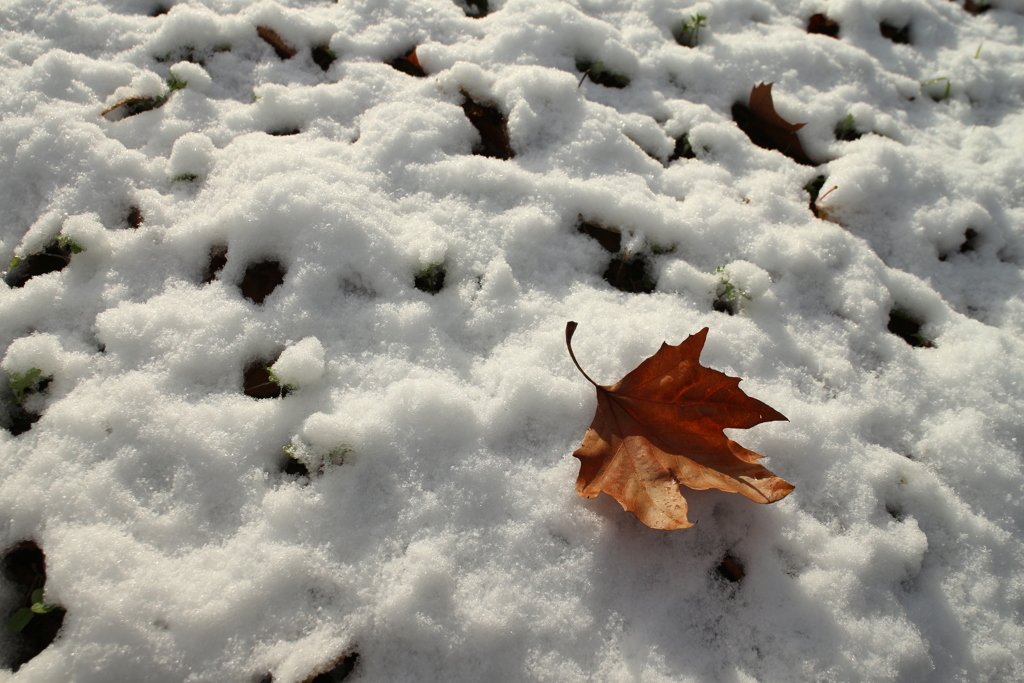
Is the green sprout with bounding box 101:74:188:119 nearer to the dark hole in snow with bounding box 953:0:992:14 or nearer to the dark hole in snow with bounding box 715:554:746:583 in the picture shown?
the dark hole in snow with bounding box 715:554:746:583

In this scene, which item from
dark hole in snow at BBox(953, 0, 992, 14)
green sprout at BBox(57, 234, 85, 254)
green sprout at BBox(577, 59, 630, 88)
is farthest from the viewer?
dark hole in snow at BBox(953, 0, 992, 14)

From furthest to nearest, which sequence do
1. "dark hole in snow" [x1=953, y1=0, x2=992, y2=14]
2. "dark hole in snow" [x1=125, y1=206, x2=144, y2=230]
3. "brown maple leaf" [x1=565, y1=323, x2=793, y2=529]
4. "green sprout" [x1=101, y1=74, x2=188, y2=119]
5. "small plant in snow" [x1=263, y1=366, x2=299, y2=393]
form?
"dark hole in snow" [x1=953, y1=0, x2=992, y2=14] < "green sprout" [x1=101, y1=74, x2=188, y2=119] < "dark hole in snow" [x1=125, y1=206, x2=144, y2=230] < "small plant in snow" [x1=263, y1=366, x2=299, y2=393] < "brown maple leaf" [x1=565, y1=323, x2=793, y2=529]

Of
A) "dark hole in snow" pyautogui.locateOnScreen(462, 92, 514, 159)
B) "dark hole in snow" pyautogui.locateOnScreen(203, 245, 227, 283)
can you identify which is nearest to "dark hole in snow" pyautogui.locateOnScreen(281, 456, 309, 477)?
"dark hole in snow" pyautogui.locateOnScreen(203, 245, 227, 283)

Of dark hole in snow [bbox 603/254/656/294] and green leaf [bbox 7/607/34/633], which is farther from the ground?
dark hole in snow [bbox 603/254/656/294]

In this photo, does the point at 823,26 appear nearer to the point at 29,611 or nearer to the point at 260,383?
the point at 260,383

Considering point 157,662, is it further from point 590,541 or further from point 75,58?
point 75,58

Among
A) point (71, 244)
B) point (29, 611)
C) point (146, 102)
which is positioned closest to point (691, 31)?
point (146, 102)

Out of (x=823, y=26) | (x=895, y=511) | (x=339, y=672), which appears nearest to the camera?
(x=339, y=672)

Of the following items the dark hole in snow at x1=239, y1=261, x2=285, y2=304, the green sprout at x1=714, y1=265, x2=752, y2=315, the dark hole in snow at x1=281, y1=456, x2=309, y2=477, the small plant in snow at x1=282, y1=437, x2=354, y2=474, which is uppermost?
the dark hole in snow at x1=239, y1=261, x2=285, y2=304

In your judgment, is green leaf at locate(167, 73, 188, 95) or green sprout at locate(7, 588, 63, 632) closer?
green sprout at locate(7, 588, 63, 632)
